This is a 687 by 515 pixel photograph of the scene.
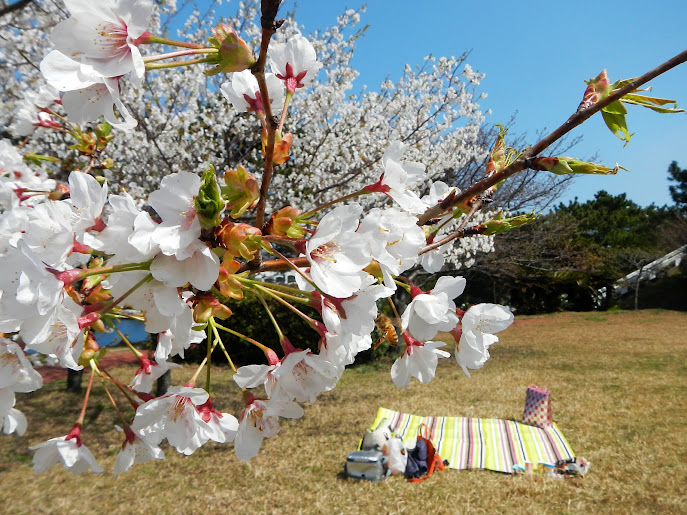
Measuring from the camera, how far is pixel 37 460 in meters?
1.19

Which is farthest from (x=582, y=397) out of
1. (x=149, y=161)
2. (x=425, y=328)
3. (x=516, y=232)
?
(x=425, y=328)

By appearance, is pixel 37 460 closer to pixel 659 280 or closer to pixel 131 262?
pixel 131 262

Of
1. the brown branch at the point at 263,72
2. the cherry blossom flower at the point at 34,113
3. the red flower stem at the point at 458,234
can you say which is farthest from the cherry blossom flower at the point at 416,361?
the cherry blossom flower at the point at 34,113

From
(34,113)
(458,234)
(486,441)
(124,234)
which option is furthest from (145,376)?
(486,441)

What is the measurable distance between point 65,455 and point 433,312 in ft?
3.22

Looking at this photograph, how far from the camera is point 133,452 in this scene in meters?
1.01

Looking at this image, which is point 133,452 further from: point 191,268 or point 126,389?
point 191,268

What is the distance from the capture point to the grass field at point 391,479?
379cm

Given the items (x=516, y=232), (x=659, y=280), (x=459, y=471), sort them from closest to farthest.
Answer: (x=459, y=471), (x=516, y=232), (x=659, y=280)

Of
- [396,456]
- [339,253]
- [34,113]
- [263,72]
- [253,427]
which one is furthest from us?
[396,456]

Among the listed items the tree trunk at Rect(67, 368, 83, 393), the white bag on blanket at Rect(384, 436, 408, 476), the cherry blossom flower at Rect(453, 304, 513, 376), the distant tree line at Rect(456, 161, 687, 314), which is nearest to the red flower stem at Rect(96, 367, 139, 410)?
the cherry blossom flower at Rect(453, 304, 513, 376)

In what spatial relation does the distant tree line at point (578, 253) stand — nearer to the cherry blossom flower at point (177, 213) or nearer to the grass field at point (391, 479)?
the grass field at point (391, 479)

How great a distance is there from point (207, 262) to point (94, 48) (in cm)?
27

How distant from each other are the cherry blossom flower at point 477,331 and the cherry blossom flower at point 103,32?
67 cm
